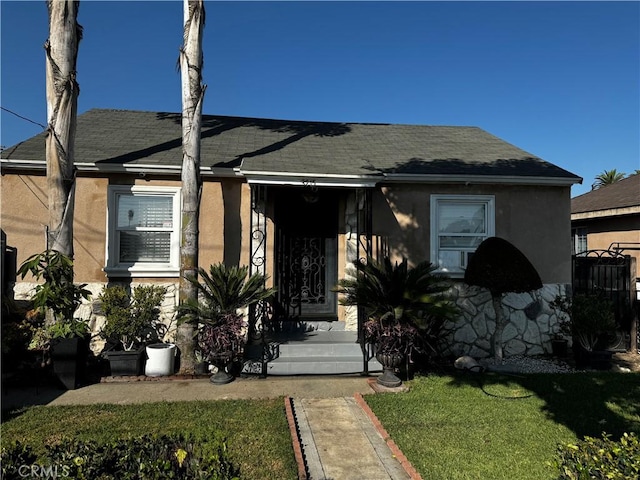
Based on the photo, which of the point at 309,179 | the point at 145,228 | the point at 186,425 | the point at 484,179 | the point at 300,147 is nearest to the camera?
the point at 186,425

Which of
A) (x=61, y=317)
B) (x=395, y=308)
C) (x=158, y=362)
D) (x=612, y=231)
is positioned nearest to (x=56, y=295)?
(x=61, y=317)

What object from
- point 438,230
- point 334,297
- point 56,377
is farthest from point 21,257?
point 438,230

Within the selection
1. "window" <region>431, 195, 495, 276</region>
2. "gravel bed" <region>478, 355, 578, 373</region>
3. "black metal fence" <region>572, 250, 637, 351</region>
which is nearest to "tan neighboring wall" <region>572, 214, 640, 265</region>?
"black metal fence" <region>572, 250, 637, 351</region>

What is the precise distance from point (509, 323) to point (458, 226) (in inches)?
87.1

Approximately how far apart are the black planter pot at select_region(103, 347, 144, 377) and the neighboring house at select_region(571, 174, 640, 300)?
37.6 ft

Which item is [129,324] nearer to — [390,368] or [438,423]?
[390,368]

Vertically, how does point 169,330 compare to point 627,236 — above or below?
below

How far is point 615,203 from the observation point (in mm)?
11984

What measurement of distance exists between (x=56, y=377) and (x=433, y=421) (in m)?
5.62

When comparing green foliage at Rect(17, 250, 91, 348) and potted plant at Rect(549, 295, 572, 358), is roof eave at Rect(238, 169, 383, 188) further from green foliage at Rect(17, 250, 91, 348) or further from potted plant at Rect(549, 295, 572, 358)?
potted plant at Rect(549, 295, 572, 358)

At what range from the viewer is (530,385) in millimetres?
6000

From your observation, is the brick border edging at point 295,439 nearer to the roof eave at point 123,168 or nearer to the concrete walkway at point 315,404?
the concrete walkway at point 315,404

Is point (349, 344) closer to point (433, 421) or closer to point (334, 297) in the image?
point (334, 297)

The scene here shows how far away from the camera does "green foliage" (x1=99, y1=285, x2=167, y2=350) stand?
6449 mm
